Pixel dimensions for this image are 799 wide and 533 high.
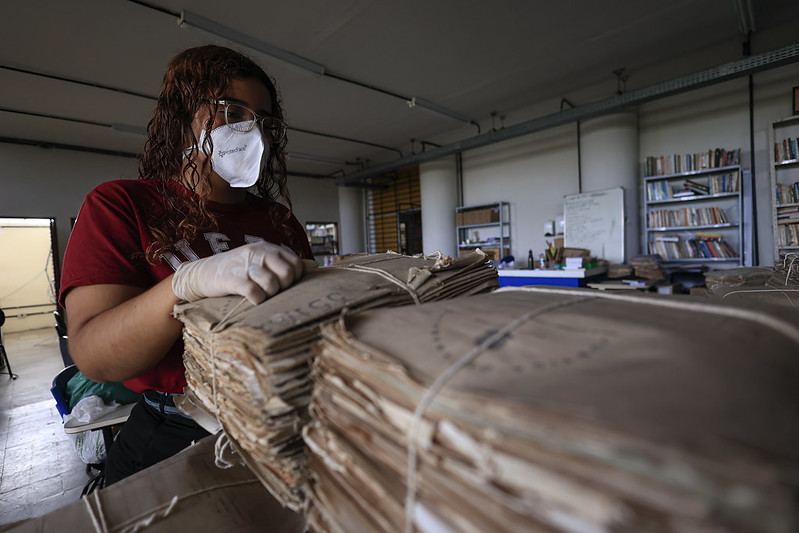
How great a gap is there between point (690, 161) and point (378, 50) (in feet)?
15.4

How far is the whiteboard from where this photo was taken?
575cm

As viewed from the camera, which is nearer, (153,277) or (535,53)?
(153,277)

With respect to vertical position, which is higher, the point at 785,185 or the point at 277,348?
the point at 785,185

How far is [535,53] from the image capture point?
4.95 m

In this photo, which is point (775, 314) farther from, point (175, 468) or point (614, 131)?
point (614, 131)

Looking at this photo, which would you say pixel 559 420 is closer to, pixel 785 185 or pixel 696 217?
pixel 785 185

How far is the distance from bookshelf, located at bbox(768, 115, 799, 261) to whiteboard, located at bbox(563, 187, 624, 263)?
1671mm

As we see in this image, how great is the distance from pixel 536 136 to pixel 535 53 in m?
2.37

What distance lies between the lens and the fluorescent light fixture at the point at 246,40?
3676 mm

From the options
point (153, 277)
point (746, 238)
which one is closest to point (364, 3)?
point (153, 277)

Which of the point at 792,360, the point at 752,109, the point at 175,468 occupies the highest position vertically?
the point at 752,109

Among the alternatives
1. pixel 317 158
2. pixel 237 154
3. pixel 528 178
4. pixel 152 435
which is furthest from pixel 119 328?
pixel 317 158

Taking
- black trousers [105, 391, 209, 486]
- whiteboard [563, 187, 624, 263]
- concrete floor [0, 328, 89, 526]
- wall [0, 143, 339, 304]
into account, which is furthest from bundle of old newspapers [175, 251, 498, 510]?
wall [0, 143, 339, 304]

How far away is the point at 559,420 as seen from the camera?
0.75ft
